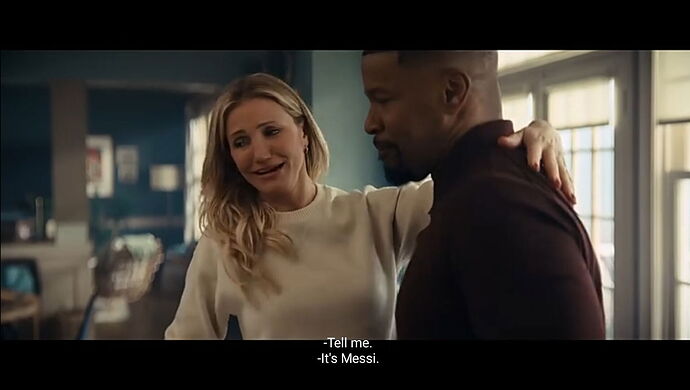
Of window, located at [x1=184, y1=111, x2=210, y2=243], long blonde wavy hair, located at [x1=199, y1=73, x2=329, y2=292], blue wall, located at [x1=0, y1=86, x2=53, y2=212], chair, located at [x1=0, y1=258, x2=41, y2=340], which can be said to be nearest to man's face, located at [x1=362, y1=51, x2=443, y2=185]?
long blonde wavy hair, located at [x1=199, y1=73, x2=329, y2=292]

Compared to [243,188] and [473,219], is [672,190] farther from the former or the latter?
[243,188]

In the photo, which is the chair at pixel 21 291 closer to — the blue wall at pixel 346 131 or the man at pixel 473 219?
the blue wall at pixel 346 131

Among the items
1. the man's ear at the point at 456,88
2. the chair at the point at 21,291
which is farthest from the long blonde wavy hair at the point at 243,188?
the chair at the point at 21,291

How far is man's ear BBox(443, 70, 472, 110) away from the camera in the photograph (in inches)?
73.2

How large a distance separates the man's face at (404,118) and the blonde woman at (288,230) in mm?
61

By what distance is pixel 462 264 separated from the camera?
5.99ft

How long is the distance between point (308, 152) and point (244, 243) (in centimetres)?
29

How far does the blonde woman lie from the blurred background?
0.22 feet

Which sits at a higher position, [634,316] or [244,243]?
[244,243]

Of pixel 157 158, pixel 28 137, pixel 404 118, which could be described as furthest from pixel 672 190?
pixel 28 137

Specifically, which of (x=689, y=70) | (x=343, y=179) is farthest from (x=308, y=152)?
(x=689, y=70)

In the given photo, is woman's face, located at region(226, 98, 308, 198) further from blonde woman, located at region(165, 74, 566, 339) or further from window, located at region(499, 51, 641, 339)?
window, located at region(499, 51, 641, 339)
